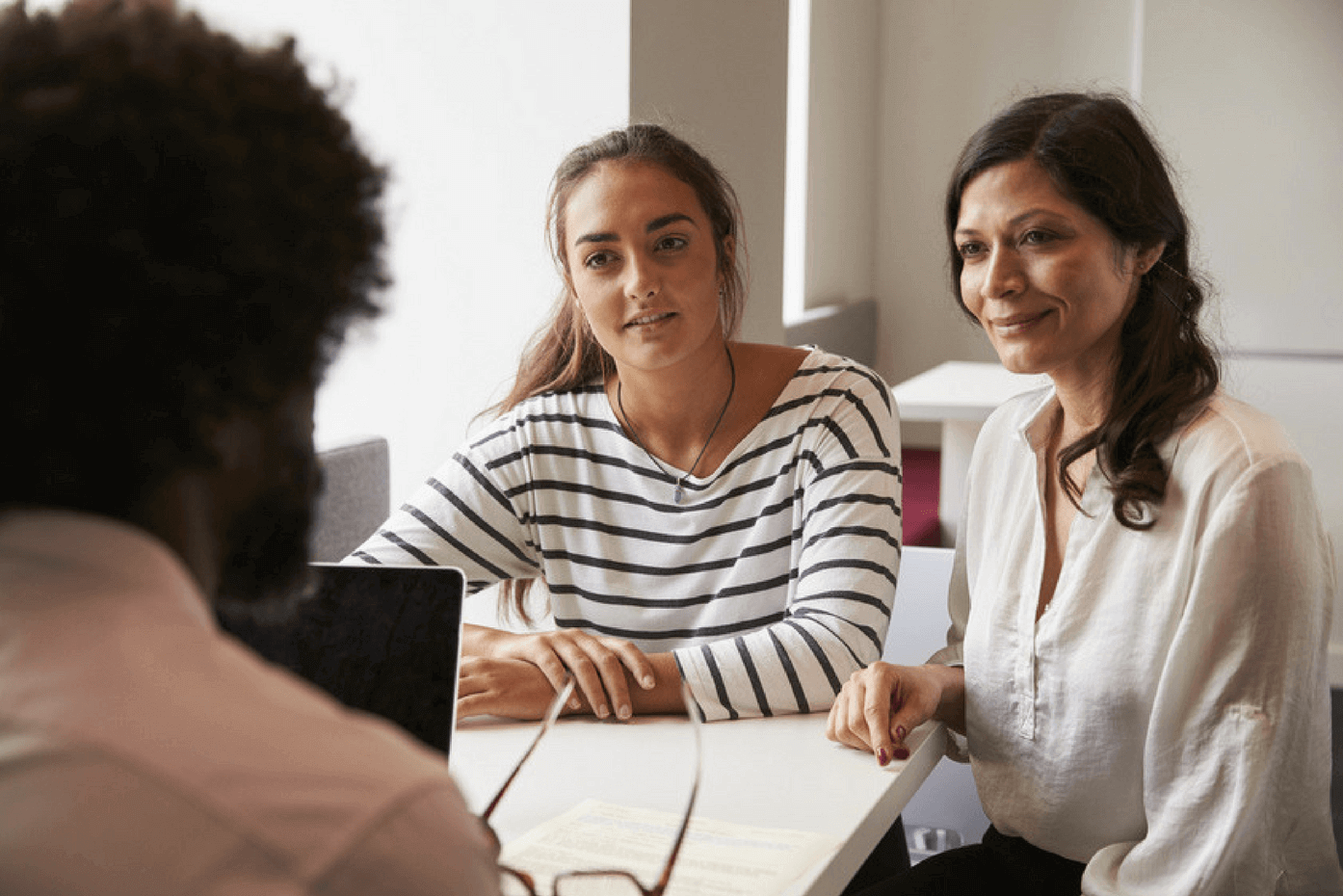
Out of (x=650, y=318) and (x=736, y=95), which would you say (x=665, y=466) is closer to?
(x=650, y=318)

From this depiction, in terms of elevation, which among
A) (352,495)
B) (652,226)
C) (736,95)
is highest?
(736,95)

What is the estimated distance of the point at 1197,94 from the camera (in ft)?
12.5

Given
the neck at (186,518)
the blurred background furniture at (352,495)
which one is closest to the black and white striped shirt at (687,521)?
the blurred background furniture at (352,495)

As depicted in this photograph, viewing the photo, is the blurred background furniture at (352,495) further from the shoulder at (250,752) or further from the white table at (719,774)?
the shoulder at (250,752)

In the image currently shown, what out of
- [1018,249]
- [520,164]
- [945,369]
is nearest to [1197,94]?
[945,369]

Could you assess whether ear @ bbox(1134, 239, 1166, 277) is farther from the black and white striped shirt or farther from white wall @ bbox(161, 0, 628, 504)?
white wall @ bbox(161, 0, 628, 504)

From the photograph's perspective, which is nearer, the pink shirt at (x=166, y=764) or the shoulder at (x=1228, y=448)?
the pink shirt at (x=166, y=764)

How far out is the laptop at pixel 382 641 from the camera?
1051 mm

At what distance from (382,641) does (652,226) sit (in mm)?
693

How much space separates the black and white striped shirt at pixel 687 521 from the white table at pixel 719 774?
0.15 meters

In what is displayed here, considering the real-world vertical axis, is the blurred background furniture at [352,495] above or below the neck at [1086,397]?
below

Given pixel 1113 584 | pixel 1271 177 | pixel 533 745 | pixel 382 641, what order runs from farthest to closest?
pixel 1271 177 < pixel 1113 584 < pixel 382 641 < pixel 533 745

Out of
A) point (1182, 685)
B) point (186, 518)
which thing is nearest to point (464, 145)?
point (1182, 685)

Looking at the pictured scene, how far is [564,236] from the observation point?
168 centimetres
